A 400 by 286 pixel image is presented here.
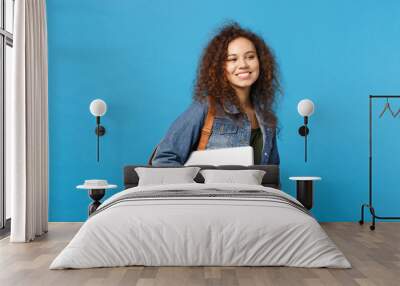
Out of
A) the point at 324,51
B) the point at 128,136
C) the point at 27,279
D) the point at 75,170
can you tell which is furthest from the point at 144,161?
the point at 27,279

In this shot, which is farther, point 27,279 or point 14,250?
point 14,250

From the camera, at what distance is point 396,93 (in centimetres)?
686

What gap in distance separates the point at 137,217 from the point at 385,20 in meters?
4.25

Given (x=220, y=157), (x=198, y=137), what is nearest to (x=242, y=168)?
(x=220, y=157)

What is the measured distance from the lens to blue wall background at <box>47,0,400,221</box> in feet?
22.4

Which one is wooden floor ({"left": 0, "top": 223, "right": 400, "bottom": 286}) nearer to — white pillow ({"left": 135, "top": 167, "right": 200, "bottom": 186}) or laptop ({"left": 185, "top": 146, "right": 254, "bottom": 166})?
white pillow ({"left": 135, "top": 167, "right": 200, "bottom": 186})

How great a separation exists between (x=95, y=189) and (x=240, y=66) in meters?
2.18

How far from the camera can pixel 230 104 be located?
21.9 ft

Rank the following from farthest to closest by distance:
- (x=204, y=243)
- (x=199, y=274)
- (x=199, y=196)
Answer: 1. (x=199, y=196)
2. (x=204, y=243)
3. (x=199, y=274)

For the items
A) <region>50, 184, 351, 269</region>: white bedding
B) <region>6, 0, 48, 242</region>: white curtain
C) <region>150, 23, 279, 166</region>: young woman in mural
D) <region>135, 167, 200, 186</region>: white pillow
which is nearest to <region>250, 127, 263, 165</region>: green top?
<region>150, 23, 279, 166</region>: young woman in mural

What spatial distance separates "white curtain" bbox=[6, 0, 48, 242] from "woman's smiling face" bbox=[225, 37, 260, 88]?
6.84 feet

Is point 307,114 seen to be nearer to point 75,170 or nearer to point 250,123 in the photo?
point 250,123

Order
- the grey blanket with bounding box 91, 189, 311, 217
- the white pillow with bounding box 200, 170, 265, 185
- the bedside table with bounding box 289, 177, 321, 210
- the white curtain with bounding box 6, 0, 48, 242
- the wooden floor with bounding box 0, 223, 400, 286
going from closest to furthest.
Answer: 1. the wooden floor with bounding box 0, 223, 400, 286
2. the grey blanket with bounding box 91, 189, 311, 217
3. the white curtain with bounding box 6, 0, 48, 242
4. the white pillow with bounding box 200, 170, 265, 185
5. the bedside table with bounding box 289, 177, 321, 210

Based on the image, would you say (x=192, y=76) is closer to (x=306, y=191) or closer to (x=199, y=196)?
(x=306, y=191)
